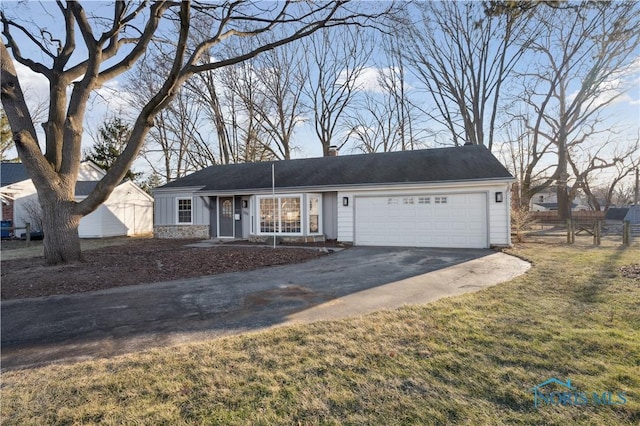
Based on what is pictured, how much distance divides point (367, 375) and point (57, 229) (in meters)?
9.24

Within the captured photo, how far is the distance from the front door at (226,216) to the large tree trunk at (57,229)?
25.0ft

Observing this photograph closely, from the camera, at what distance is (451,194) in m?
12.0

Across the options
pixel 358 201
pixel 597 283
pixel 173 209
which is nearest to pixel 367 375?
pixel 597 283

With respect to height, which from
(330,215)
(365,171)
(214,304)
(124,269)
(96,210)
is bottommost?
(214,304)

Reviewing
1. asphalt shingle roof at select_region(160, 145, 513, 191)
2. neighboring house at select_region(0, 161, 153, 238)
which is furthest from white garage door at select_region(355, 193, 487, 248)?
neighboring house at select_region(0, 161, 153, 238)

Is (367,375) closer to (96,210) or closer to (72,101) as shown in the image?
(72,101)

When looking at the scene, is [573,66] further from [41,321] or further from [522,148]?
[41,321]

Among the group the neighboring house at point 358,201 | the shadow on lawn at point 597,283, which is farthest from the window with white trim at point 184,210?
the shadow on lawn at point 597,283

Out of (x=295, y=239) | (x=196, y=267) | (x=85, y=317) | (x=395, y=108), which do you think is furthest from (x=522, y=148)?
(x=85, y=317)

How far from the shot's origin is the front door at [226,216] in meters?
16.0

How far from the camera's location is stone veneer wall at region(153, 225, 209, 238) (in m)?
16.5

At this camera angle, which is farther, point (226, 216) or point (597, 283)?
point (226, 216)

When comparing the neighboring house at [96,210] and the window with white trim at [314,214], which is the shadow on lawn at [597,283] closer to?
the window with white trim at [314,214]

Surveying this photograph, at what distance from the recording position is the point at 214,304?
541 cm
